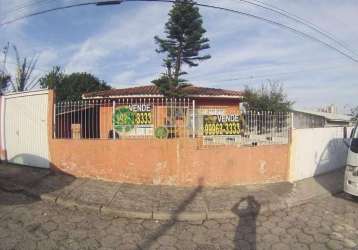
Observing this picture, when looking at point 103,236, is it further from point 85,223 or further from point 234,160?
point 234,160

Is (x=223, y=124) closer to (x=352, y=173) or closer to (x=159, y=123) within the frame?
(x=159, y=123)

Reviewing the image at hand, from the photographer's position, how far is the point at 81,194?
726 centimetres

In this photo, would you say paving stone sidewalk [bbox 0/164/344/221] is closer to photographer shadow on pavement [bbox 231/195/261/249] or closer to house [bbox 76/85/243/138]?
photographer shadow on pavement [bbox 231/195/261/249]

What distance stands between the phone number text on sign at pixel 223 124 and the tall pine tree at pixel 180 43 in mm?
6301

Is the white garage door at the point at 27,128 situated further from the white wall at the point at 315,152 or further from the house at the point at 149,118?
the white wall at the point at 315,152

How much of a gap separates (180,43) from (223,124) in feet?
27.3

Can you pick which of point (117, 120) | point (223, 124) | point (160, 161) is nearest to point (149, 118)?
point (117, 120)

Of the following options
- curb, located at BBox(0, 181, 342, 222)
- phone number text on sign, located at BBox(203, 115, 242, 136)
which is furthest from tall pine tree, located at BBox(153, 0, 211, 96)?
curb, located at BBox(0, 181, 342, 222)

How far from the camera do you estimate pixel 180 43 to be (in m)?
17.0

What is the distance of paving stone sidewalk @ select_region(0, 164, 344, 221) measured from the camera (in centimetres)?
649

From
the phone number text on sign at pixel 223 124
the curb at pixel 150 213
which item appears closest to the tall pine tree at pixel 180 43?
the phone number text on sign at pixel 223 124

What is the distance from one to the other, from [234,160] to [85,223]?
4.32 m

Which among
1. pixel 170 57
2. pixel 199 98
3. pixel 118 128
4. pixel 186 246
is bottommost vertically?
pixel 186 246

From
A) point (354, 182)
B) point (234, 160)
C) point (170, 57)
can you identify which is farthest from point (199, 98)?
point (354, 182)
